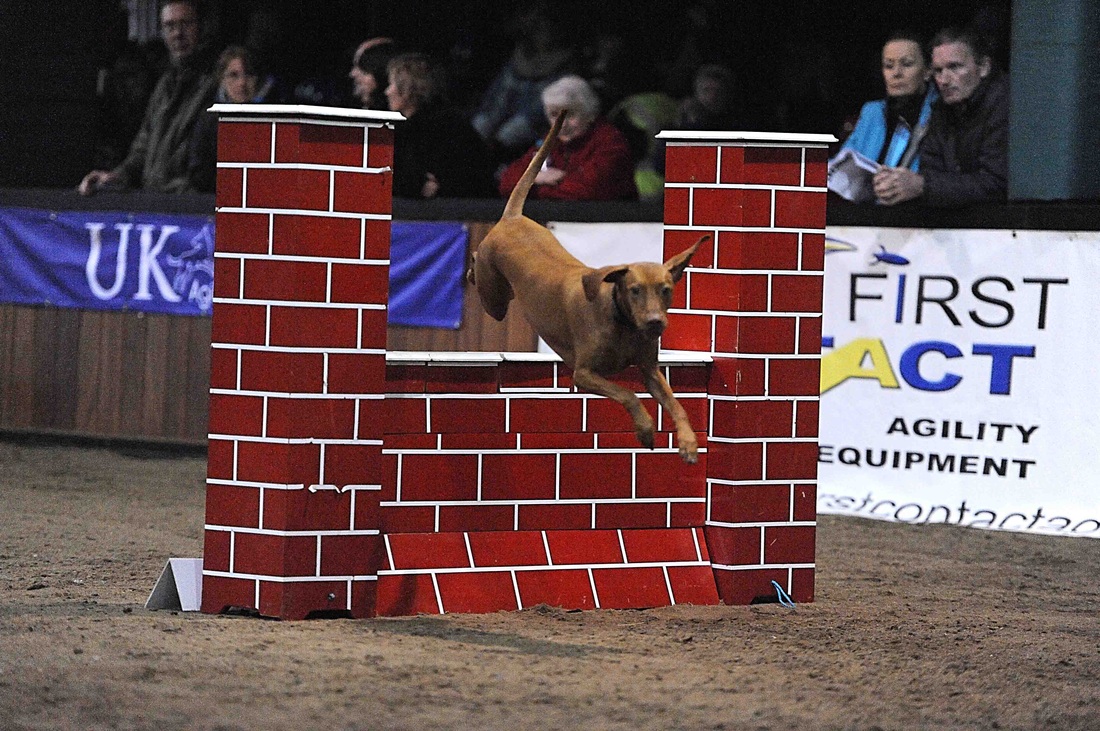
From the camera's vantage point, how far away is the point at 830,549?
30.0 ft

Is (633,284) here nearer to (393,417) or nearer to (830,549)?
(393,417)

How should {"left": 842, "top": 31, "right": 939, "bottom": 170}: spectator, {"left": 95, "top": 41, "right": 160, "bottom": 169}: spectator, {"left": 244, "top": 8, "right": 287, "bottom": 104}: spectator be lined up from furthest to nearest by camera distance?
{"left": 95, "top": 41, "right": 160, "bottom": 169}: spectator, {"left": 244, "top": 8, "right": 287, "bottom": 104}: spectator, {"left": 842, "top": 31, "right": 939, "bottom": 170}: spectator

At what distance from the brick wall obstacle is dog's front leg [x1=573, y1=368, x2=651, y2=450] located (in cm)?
114

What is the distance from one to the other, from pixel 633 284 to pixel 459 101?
842 centimetres

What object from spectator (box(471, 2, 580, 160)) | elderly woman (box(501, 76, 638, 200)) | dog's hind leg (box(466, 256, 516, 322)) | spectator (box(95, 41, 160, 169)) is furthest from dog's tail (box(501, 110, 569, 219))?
spectator (box(95, 41, 160, 169))

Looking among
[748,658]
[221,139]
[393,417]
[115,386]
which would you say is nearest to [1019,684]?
[748,658]

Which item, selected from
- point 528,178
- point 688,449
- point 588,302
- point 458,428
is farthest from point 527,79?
point 688,449

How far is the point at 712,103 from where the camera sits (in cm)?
1188

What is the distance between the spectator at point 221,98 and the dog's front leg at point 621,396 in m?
6.90

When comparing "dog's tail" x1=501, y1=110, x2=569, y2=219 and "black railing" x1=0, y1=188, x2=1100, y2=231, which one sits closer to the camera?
"dog's tail" x1=501, y1=110, x2=569, y2=219

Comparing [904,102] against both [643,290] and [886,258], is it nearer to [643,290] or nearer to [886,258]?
[886,258]

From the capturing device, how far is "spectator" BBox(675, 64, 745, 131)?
11867 millimetres

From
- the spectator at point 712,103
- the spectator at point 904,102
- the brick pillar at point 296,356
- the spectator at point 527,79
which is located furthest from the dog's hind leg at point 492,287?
the spectator at point 527,79

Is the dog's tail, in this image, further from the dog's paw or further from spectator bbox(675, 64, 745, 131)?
spectator bbox(675, 64, 745, 131)
